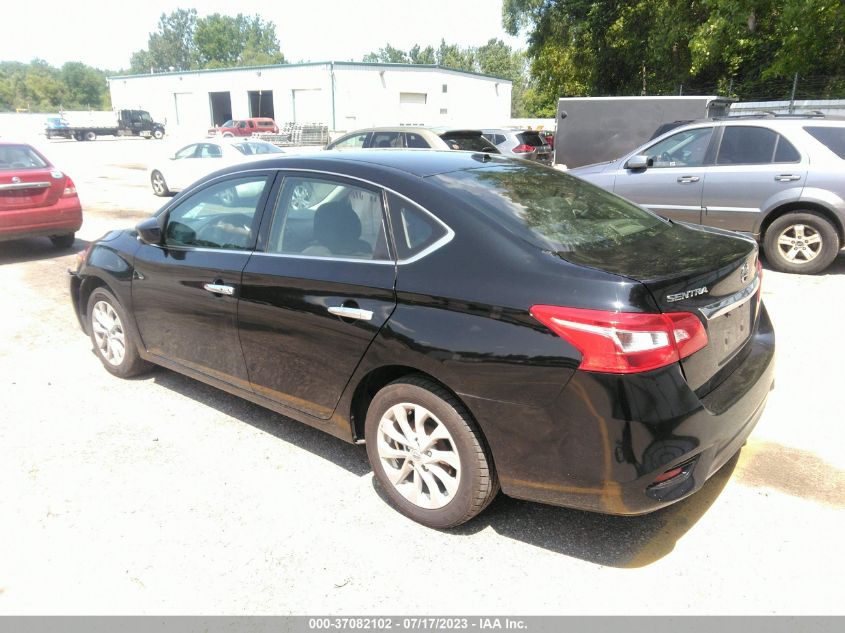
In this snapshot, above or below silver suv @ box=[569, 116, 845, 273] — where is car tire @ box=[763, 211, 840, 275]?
below

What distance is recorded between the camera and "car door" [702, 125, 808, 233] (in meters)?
7.43

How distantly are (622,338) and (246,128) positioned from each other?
3803 centimetres

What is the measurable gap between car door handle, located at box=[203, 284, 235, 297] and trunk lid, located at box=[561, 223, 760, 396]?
6.36ft

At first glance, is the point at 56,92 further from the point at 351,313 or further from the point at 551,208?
the point at 551,208

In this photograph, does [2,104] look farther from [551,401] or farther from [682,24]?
[551,401]

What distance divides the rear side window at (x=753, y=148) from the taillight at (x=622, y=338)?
6.37 metres

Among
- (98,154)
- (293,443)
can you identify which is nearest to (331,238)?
(293,443)

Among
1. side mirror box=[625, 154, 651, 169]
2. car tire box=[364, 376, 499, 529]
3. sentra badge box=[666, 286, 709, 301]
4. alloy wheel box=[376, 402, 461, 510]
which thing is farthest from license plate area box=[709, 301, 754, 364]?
side mirror box=[625, 154, 651, 169]

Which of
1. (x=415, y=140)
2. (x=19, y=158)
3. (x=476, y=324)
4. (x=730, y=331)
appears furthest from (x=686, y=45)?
(x=476, y=324)

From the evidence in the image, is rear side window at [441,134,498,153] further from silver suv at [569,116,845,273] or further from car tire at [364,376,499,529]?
car tire at [364,376,499,529]

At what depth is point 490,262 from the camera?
267cm

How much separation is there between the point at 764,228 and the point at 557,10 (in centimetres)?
2324

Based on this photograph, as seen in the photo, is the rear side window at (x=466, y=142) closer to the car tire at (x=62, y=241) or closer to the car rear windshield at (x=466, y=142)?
the car rear windshield at (x=466, y=142)

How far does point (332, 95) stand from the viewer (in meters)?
42.4
